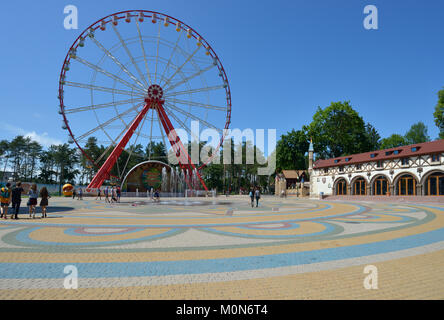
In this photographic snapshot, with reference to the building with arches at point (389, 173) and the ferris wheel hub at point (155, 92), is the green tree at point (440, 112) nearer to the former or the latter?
the building with arches at point (389, 173)

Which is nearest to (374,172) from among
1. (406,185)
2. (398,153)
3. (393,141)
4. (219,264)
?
(398,153)

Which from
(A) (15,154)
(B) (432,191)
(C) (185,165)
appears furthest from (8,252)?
(A) (15,154)

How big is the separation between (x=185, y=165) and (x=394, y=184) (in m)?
31.1

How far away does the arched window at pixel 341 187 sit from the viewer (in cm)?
4597

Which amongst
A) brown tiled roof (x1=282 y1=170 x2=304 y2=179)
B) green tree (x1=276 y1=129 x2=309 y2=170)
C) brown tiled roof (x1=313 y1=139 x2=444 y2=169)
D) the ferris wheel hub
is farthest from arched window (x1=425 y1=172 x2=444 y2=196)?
brown tiled roof (x1=282 y1=170 x2=304 y2=179)

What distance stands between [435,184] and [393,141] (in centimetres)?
5080

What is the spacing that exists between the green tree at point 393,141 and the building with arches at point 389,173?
37701 millimetres

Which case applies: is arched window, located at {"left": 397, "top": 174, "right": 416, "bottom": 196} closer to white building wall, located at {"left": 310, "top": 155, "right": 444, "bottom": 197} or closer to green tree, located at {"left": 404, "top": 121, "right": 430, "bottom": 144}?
white building wall, located at {"left": 310, "top": 155, "right": 444, "bottom": 197}

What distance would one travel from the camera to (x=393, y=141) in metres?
75.8

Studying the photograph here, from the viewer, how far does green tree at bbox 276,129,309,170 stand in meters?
66.6

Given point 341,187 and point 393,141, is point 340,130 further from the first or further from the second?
point 393,141

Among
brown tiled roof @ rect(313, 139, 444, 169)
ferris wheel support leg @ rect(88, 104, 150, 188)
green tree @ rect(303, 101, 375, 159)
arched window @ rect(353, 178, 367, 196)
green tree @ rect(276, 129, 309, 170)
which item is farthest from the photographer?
green tree @ rect(276, 129, 309, 170)

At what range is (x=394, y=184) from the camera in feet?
121

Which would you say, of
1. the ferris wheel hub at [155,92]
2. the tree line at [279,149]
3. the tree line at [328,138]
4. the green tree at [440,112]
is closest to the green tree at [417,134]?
the tree line at [279,149]
